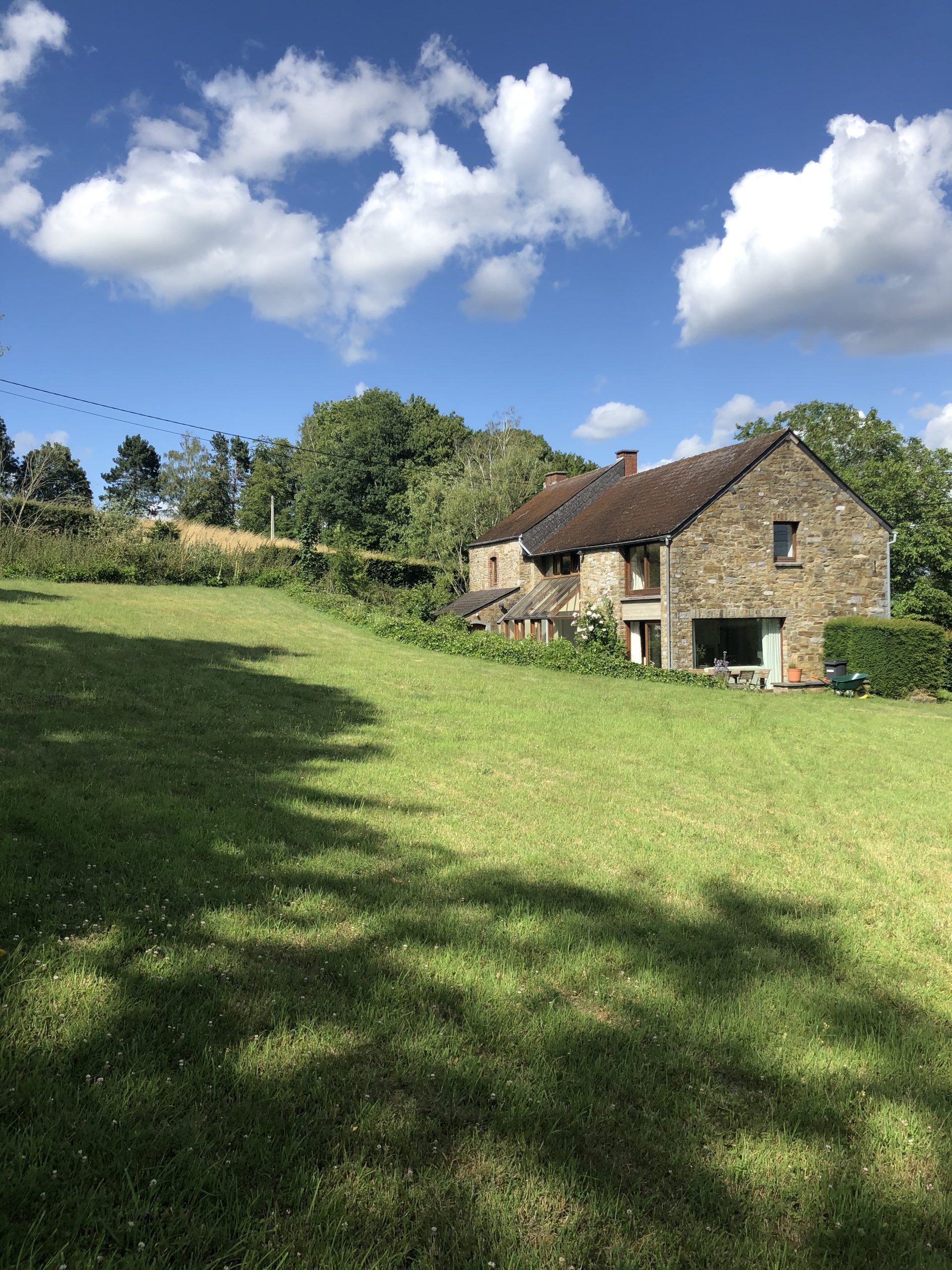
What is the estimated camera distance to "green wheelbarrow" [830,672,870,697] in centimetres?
2505

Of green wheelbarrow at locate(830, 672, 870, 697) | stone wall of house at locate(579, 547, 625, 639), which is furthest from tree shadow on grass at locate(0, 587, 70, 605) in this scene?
green wheelbarrow at locate(830, 672, 870, 697)

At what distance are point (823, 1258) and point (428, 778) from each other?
19.9ft

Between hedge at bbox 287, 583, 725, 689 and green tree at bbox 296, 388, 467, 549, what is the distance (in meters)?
25.9

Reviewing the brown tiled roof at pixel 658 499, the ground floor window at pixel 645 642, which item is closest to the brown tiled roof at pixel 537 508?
the brown tiled roof at pixel 658 499

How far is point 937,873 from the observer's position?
664cm

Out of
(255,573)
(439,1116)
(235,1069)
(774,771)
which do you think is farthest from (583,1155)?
(255,573)

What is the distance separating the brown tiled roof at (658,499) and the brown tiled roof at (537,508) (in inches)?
92.6

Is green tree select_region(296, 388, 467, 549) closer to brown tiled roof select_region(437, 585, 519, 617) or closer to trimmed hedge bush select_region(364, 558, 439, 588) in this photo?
trimmed hedge bush select_region(364, 558, 439, 588)

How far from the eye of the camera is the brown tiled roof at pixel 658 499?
86.4 ft

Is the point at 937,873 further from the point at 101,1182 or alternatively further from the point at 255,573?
the point at 255,573

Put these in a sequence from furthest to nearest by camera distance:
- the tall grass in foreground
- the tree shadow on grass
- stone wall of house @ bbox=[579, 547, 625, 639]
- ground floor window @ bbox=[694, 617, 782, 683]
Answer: stone wall of house @ bbox=[579, 547, 625, 639] → the tall grass in foreground → ground floor window @ bbox=[694, 617, 782, 683] → the tree shadow on grass

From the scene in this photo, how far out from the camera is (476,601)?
125ft

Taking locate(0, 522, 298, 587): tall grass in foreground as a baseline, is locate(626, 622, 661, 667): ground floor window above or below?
below

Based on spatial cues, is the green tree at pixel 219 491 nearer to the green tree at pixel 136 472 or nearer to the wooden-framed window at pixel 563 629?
the green tree at pixel 136 472
